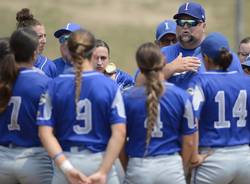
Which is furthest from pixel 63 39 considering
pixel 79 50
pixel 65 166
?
pixel 65 166

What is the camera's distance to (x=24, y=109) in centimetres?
669

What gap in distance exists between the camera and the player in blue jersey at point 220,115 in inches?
269

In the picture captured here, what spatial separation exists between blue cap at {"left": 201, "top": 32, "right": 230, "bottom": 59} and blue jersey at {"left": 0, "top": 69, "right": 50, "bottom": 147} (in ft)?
4.38

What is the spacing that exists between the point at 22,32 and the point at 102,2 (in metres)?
15.5

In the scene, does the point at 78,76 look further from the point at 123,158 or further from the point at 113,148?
the point at 123,158

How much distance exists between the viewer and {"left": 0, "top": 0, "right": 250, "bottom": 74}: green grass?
67.3 feet

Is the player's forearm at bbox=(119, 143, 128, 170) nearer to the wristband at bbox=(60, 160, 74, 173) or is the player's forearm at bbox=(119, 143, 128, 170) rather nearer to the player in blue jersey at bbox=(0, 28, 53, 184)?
the wristband at bbox=(60, 160, 74, 173)

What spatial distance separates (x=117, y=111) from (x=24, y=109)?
0.83 metres

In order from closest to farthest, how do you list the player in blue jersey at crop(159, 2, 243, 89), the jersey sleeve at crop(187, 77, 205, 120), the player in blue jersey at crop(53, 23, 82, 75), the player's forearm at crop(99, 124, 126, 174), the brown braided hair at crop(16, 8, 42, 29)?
the player's forearm at crop(99, 124, 126, 174)
the jersey sleeve at crop(187, 77, 205, 120)
the player in blue jersey at crop(159, 2, 243, 89)
the player in blue jersey at crop(53, 23, 82, 75)
the brown braided hair at crop(16, 8, 42, 29)

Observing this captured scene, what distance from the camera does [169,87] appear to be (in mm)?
6457

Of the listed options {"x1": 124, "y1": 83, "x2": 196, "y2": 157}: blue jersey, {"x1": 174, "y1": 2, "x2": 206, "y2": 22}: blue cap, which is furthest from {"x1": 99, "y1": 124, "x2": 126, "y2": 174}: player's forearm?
{"x1": 174, "y1": 2, "x2": 206, "y2": 22}: blue cap

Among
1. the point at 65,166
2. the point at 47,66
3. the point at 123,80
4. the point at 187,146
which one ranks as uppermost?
the point at 47,66

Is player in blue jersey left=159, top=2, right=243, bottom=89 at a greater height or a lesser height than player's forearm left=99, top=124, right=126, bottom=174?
greater

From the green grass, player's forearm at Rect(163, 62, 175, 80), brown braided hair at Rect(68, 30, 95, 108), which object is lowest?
player's forearm at Rect(163, 62, 175, 80)
